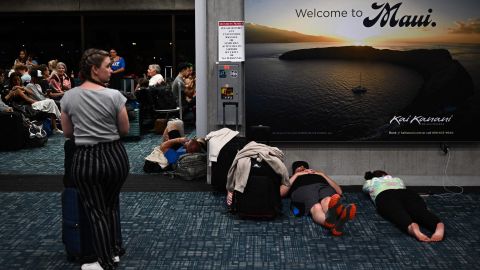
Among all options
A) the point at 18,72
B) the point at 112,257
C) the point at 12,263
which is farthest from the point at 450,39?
the point at 18,72

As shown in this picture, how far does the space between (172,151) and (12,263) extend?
326 centimetres

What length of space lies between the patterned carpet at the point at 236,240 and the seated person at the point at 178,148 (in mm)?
1318

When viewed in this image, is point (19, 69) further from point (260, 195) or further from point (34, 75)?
point (260, 195)

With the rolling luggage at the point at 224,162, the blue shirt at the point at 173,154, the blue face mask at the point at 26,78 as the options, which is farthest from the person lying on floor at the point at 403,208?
the blue face mask at the point at 26,78

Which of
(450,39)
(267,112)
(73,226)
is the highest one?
(450,39)

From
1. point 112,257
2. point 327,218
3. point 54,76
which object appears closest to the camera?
point 112,257

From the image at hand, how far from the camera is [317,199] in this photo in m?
4.78

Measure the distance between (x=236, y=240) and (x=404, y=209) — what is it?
56.2 inches

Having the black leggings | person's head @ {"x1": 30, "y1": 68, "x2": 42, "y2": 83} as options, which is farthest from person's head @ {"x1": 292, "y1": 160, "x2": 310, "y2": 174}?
person's head @ {"x1": 30, "y1": 68, "x2": 42, "y2": 83}

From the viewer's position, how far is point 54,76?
11.4m

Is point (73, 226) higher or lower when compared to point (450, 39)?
lower

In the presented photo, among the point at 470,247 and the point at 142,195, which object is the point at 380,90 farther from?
the point at 142,195

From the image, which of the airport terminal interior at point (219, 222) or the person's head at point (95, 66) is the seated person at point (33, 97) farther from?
the person's head at point (95, 66)

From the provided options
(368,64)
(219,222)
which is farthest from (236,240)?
(368,64)
